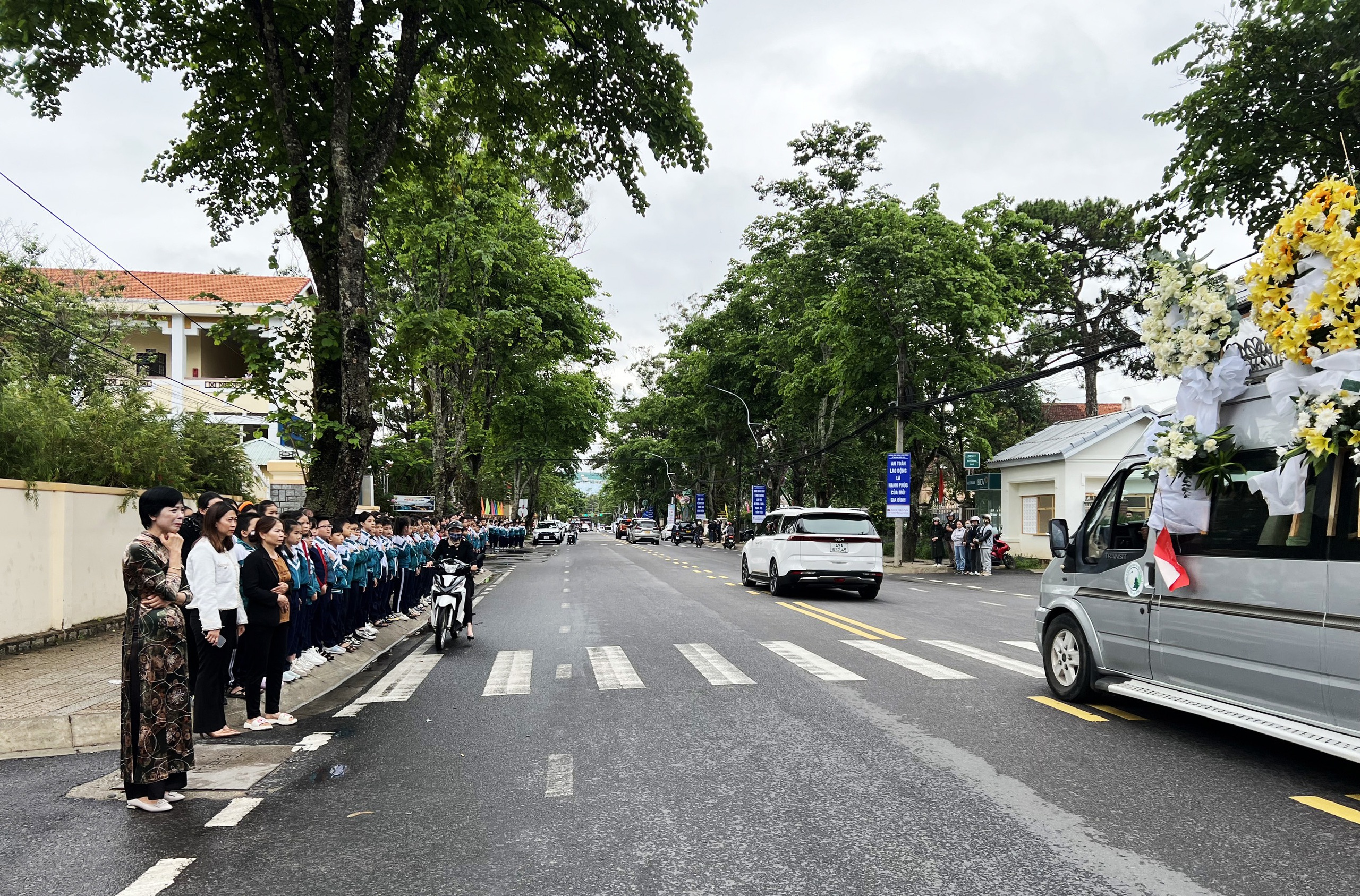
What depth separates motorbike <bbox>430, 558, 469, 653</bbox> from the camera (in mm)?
11555

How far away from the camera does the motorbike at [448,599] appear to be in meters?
11.6

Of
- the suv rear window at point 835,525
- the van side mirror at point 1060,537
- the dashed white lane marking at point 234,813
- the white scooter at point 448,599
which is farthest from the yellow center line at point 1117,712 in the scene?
the suv rear window at point 835,525

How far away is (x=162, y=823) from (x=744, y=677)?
542 cm

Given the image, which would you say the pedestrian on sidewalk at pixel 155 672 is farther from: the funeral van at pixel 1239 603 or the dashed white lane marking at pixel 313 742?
the funeral van at pixel 1239 603

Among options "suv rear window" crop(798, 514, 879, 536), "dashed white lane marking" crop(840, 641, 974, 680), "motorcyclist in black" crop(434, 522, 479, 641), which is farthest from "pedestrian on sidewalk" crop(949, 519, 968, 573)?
"motorcyclist in black" crop(434, 522, 479, 641)

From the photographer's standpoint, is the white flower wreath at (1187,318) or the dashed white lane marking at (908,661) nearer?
the white flower wreath at (1187,318)

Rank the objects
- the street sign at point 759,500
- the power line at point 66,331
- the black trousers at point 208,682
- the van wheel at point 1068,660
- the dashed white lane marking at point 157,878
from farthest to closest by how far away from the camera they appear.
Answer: the street sign at point 759,500 < the power line at point 66,331 < the van wheel at point 1068,660 < the black trousers at point 208,682 < the dashed white lane marking at point 157,878

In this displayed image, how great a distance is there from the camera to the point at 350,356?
38.2ft

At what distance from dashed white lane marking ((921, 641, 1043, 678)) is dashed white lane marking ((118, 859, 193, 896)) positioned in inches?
294

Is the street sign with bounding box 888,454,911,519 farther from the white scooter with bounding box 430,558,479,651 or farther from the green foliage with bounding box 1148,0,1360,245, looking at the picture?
the white scooter with bounding box 430,558,479,651

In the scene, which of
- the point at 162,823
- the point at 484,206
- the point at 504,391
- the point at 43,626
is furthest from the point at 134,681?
the point at 504,391

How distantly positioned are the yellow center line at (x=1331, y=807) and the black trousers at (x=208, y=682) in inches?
262

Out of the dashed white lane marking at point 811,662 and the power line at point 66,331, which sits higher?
the power line at point 66,331

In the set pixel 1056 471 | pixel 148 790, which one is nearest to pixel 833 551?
pixel 148 790
